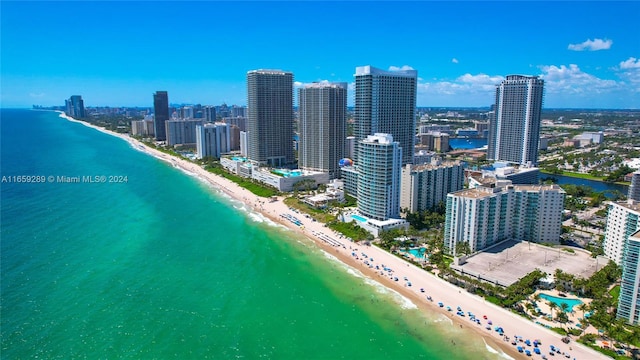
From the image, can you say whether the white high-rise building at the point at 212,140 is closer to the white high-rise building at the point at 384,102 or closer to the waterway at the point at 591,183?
the white high-rise building at the point at 384,102

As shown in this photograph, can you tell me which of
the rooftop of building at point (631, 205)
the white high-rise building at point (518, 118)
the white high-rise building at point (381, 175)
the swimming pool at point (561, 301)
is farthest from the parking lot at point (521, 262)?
the white high-rise building at point (518, 118)

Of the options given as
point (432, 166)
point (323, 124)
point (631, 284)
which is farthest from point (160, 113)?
point (631, 284)

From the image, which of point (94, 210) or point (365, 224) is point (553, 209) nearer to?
point (365, 224)

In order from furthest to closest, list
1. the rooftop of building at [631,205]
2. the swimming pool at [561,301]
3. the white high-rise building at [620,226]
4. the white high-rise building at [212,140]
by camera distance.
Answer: the white high-rise building at [212,140] → the rooftop of building at [631,205] → the white high-rise building at [620,226] → the swimming pool at [561,301]

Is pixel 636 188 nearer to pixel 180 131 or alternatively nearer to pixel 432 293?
pixel 432 293

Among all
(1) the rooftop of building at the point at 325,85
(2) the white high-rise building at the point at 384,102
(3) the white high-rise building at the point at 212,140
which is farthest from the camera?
(3) the white high-rise building at the point at 212,140

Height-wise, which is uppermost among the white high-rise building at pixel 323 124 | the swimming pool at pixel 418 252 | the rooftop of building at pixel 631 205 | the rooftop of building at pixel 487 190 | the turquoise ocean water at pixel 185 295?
the white high-rise building at pixel 323 124

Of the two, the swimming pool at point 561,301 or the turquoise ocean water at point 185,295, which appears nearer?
the turquoise ocean water at point 185,295

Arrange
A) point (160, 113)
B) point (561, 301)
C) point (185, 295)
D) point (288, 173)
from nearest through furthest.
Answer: point (561, 301), point (185, 295), point (288, 173), point (160, 113)
